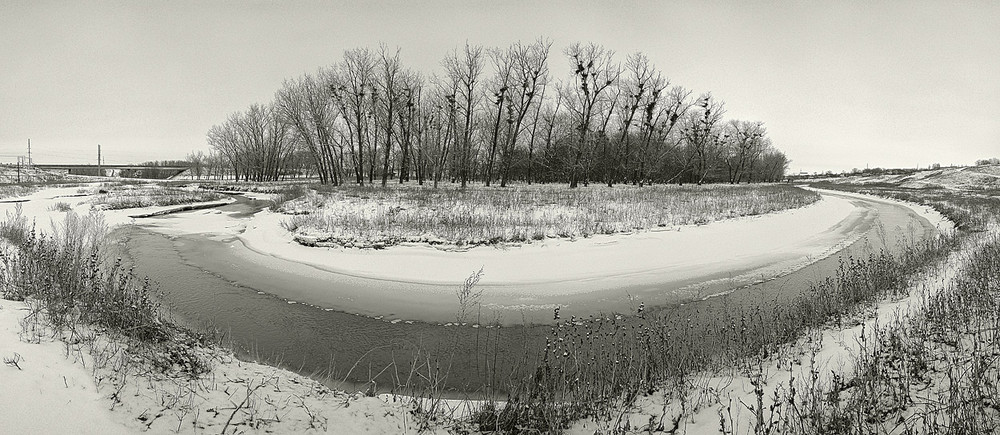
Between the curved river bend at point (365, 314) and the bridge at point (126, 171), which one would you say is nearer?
the curved river bend at point (365, 314)

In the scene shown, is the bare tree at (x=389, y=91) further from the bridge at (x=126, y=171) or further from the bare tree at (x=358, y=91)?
the bridge at (x=126, y=171)

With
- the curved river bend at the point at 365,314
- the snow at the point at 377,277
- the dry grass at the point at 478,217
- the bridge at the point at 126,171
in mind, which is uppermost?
the bridge at the point at 126,171

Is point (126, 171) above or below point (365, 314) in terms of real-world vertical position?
above

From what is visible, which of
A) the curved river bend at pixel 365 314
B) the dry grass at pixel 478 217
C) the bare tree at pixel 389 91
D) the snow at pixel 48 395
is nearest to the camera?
the snow at pixel 48 395

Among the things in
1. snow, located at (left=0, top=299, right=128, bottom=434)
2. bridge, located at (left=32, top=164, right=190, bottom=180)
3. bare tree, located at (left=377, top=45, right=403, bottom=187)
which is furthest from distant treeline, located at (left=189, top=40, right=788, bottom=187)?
bridge, located at (left=32, top=164, right=190, bottom=180)

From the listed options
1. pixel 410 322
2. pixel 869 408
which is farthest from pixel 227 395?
pixel 869 408

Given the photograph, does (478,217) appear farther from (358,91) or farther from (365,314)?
(358,91)

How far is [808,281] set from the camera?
9758mm

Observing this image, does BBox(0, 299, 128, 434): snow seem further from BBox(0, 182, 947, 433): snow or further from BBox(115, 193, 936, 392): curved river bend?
BBox(115, 193, 936, 392): curved river bend

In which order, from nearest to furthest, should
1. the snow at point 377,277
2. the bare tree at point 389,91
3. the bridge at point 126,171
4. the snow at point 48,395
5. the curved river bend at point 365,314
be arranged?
1. the snow at point 48,395
2. the snow at point 377,277
3. the curved river bend at point 365,314
4. the bare tree at point 389,91
5. the bridge at point 126,171

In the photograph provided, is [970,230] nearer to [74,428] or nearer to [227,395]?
[227,395]

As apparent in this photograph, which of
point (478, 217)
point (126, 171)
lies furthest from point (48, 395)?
point (126, 171)

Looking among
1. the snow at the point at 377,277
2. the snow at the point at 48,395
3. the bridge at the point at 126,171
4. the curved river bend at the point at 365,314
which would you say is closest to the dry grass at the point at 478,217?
the snow at the point at 377,277

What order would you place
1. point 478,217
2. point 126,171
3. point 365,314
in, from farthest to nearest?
point 126,171, point 478,217, point 365,314
